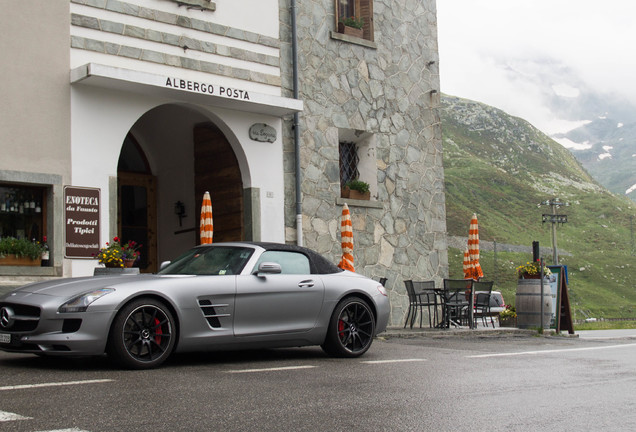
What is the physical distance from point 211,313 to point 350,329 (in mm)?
2006

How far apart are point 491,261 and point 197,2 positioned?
10902 centimetres

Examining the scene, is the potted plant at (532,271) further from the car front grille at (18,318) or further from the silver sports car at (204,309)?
the car front grille at (18,318)

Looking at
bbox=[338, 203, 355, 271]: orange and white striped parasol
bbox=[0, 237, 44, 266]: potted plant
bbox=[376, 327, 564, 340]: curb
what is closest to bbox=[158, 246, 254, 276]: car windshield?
bbox=[0, 237, 44, 266]: potted plant

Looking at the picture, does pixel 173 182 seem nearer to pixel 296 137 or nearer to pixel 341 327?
pixel 296 137

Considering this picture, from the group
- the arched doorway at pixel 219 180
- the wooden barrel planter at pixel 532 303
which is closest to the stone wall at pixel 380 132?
the arched doorway at pixel 219 180

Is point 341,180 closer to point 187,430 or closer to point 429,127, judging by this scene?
point 429,127

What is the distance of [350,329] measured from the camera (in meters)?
10.0

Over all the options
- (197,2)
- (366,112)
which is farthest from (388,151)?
(197,2)

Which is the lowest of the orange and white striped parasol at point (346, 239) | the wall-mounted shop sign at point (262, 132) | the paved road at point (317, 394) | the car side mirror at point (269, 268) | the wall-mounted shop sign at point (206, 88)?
the paved road at point (317, 394)

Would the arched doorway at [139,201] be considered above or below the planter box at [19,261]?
above

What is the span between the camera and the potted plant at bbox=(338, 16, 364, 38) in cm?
1863

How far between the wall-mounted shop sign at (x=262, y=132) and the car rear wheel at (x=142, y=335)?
8653 mm

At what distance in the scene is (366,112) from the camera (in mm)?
18891

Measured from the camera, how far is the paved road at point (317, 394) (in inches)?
218
